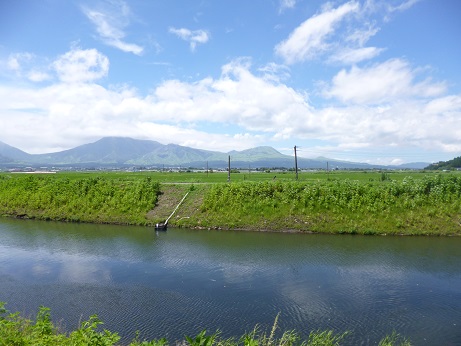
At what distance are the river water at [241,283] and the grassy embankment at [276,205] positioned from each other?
10.3 feet

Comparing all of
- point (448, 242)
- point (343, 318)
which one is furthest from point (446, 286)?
point (448, 242)

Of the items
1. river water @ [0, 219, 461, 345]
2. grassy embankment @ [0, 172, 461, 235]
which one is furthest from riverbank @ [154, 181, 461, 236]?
river water @ [0, 219, 461, 345]

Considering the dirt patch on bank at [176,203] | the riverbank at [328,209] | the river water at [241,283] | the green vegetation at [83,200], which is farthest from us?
the green vegetation at [83,200]

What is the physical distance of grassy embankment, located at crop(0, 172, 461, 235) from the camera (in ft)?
116

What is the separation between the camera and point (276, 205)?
39.2m

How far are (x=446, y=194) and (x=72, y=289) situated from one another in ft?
129

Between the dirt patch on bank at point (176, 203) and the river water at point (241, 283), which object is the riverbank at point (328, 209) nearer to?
the dirt patch on bank at point (176, 203)

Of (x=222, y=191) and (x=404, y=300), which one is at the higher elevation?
(x=222, y=191)

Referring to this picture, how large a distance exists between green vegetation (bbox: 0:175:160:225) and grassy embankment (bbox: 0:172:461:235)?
0.13 metres

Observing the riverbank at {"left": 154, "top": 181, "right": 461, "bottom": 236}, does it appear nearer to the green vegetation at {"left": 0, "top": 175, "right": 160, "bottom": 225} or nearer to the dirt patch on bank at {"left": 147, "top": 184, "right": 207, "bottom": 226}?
the dirt patch on bank at {"left": 147, "top": 184, "right": 207, "bottom": 226}

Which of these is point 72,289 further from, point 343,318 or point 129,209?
point 129,209

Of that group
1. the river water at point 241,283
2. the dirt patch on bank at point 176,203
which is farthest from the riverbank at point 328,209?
the river water at point 241,283

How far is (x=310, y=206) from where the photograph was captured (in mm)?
37969

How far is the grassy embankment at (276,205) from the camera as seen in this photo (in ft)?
116
